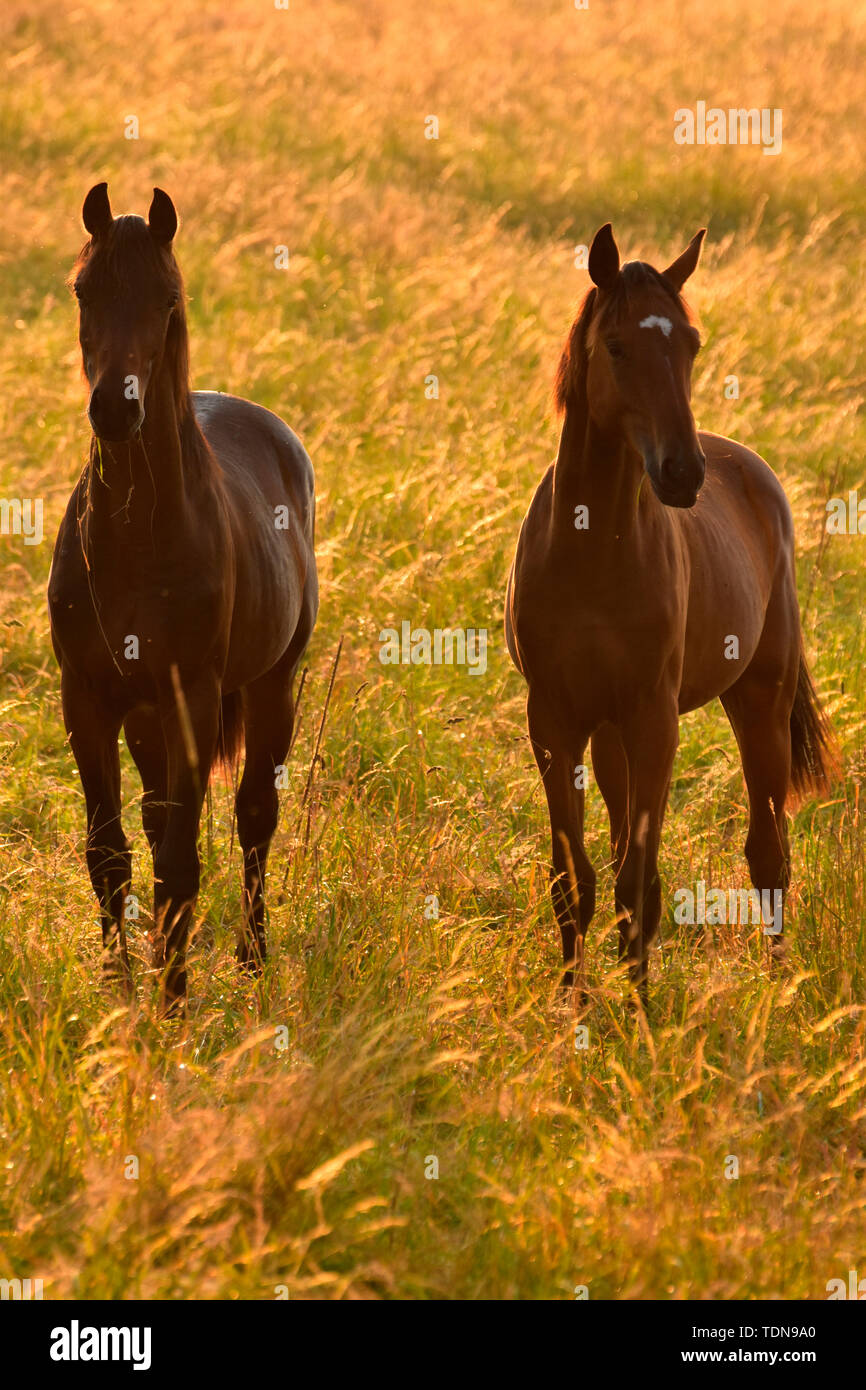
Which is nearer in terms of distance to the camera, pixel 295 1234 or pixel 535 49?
pixel 295 1234

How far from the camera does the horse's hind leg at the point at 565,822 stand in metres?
4.50

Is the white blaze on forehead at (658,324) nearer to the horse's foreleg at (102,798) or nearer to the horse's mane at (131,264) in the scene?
the horse's mane at (131,264)

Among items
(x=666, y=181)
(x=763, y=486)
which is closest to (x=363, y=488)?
(x=763, y=486)

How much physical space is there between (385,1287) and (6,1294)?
76 cm

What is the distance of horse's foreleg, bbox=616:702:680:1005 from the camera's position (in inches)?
172

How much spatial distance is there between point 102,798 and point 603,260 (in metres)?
2.15

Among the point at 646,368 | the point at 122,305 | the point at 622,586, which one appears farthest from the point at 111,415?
the point at 622,586

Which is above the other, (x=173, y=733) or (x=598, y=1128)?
(x=173, y=733)

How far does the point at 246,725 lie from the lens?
5348 millimetres

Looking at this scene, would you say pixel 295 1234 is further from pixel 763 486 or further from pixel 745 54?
pixel 745 54

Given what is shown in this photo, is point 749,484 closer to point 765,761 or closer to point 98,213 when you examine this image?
point 765,761

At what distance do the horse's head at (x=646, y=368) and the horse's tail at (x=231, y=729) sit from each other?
172 cm

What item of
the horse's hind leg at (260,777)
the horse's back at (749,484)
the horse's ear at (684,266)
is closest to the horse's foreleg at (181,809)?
the horse's hind leg at (260,777)

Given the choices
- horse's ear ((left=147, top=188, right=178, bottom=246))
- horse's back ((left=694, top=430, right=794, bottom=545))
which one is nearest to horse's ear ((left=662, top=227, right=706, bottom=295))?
horse's back ((left=694, top=430, right=794, bottom=545))
